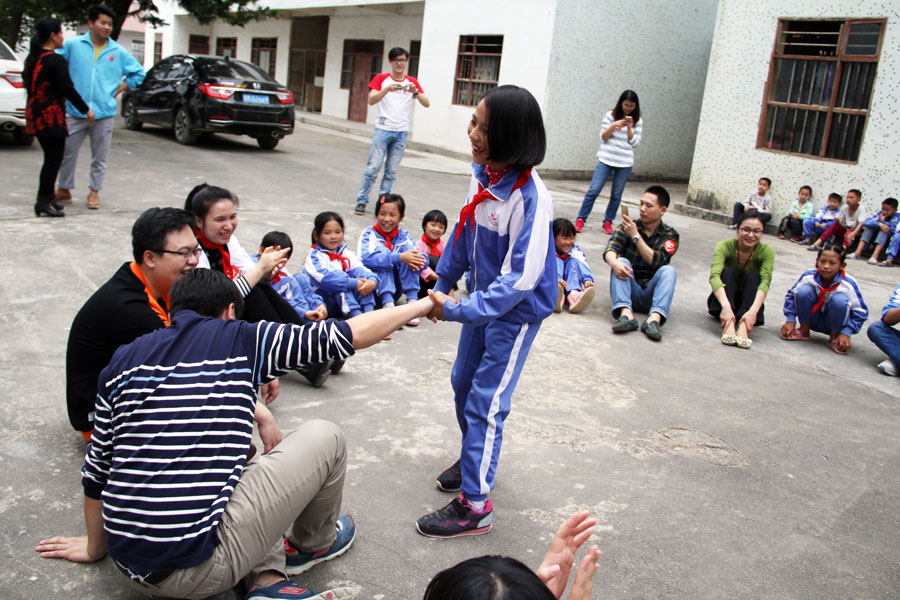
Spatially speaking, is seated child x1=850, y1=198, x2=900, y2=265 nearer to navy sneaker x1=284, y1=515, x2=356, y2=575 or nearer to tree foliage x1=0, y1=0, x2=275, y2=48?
navy sneaker x1=284, y1=515, x2=356, y2=575

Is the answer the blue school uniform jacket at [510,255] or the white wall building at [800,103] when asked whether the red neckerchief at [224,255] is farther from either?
the white wall building at [800,103]

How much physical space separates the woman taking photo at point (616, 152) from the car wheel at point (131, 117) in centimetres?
869

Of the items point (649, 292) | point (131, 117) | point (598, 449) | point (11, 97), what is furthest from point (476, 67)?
point (598, 449)

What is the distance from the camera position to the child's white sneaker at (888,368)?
204 inches

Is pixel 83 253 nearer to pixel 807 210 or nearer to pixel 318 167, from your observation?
pixel 318 167

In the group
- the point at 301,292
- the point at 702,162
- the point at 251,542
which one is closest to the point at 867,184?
the point at 702,162

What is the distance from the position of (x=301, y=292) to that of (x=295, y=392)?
1.02 metres

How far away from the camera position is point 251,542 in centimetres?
218

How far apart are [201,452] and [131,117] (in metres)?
13.1

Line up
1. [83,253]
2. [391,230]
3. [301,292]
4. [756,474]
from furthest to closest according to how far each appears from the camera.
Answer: [83,253], [391,230], [301,292], [756,474]

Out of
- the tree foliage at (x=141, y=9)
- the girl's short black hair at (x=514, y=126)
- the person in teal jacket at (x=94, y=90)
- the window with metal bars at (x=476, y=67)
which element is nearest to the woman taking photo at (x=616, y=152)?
the person in teal jacket at (x=94, y=90)

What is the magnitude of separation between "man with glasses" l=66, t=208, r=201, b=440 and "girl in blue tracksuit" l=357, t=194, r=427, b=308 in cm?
255

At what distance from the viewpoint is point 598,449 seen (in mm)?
3658

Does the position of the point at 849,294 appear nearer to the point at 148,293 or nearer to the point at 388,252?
the point at 388,252
